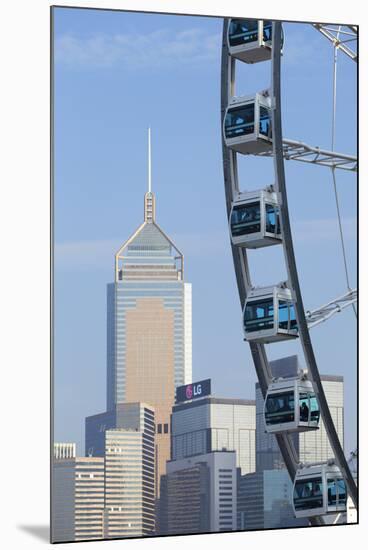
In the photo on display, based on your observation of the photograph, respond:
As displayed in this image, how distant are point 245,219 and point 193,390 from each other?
83.2 inches

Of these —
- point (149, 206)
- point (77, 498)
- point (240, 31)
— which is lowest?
point (77, 498)

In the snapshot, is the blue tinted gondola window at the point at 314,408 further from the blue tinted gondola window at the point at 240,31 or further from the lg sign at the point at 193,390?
the blue tinted gondola window at the point at 240,31

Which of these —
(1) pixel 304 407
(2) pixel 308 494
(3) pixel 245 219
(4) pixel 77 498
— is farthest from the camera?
(1) pixel 304 407

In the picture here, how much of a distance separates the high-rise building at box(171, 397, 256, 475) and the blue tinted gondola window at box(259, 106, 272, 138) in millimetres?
3015

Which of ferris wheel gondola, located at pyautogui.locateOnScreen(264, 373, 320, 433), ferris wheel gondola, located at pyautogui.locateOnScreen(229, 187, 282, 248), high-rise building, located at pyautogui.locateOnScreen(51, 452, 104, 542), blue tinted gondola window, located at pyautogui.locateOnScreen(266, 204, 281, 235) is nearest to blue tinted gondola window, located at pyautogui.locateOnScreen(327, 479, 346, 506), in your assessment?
ferris wheel gondola, located at pyautogui.locateOnScreen(264, 373, 320, 433)

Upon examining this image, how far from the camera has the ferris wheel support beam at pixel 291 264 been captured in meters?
23.8

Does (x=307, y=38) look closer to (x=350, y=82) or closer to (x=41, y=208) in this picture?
(x=350, y=82)

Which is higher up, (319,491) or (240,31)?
(240,31)

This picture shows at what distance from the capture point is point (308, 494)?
941 inches

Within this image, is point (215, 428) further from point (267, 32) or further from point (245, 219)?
point (267, 32)

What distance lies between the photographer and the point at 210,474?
24.0 m

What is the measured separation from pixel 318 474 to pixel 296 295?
6.35ft

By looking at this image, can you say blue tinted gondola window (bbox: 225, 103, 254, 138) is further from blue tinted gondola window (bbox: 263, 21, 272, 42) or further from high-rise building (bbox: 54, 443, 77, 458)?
high-rise building (bbox: 54, 443, 77, 458)

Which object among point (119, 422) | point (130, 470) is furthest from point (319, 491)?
point (119, 422)
